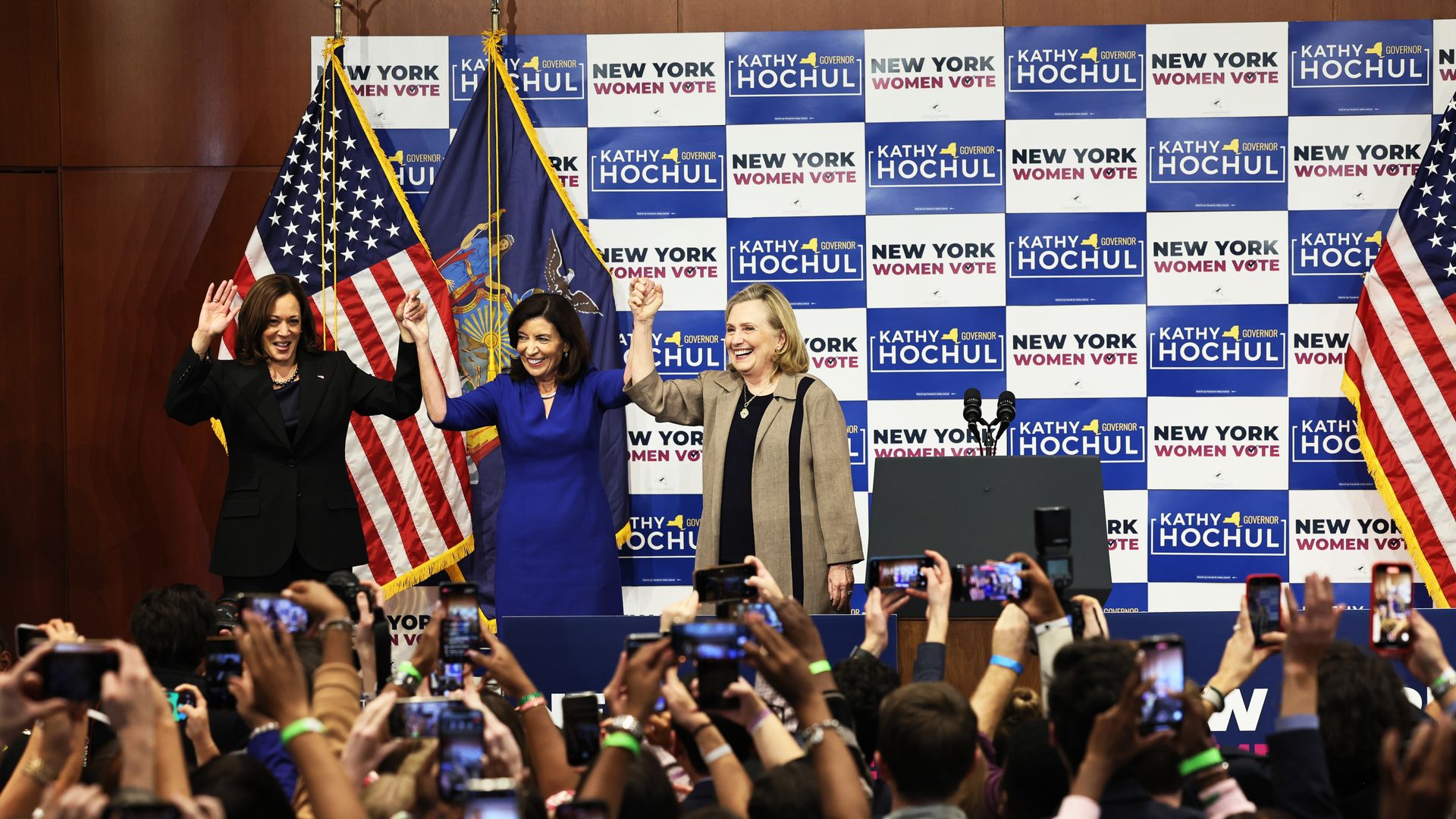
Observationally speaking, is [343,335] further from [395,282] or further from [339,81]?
[339,81]

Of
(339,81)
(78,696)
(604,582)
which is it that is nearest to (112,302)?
(339,81)

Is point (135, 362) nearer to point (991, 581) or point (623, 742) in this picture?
point (991, 581)

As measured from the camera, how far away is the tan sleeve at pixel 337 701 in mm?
2227

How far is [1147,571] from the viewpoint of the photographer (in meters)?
5.66

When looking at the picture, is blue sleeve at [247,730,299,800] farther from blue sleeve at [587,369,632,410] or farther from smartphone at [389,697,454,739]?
blue sleeve at [587,369,632,410]

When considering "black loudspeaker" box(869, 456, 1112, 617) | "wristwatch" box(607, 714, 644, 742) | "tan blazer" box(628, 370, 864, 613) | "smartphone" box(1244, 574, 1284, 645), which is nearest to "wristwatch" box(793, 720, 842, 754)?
"wristwatch" box(607, 714, 644, 742)

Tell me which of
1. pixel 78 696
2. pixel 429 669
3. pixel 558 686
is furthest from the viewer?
pixel 558 686

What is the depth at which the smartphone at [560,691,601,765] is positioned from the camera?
223cm

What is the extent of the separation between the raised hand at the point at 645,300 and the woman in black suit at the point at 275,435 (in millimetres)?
755

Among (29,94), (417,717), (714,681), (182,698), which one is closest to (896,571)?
(714,681)

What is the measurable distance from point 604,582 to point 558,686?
85 cm

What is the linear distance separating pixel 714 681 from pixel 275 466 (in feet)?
9.59

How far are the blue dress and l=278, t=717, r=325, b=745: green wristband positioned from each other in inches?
105

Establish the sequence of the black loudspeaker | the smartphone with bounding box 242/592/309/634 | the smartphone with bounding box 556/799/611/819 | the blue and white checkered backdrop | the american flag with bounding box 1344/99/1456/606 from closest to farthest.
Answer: the smartphone with bounding box 556/799/611/819, the smartphone with bounding box 242/592/309/634, the black loudspeaker, the american flag with bounding box 1344/99/1456/606, the blue and white checkered backdrop
